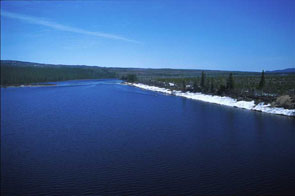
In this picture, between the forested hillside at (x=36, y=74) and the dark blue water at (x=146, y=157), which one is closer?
the dark blue water at (x=146, y=157)

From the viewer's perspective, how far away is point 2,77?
194 feet

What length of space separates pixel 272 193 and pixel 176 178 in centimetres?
394

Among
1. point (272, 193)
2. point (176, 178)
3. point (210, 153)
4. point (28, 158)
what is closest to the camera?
point (272, 193)

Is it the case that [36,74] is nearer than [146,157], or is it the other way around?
[146,157]

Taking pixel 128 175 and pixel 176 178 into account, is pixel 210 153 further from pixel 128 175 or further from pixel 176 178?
pixel 128 175

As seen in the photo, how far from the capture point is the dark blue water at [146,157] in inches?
430

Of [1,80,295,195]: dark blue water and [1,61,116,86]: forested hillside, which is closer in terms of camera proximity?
[1,80,295,195]: dark blue water

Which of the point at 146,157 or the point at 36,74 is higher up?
Result: the point at 36,74

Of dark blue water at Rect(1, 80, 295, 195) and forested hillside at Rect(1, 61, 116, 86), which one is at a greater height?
forested hillside at Rect(1, 61, 116, 86)

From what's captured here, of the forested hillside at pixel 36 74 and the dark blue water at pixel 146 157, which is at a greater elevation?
the forested hillside at pixel 36 74

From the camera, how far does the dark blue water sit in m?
10.9

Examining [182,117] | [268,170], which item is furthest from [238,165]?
[182,117]

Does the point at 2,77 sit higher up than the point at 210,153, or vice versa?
the point at 2,77

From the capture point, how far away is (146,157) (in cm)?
1434
